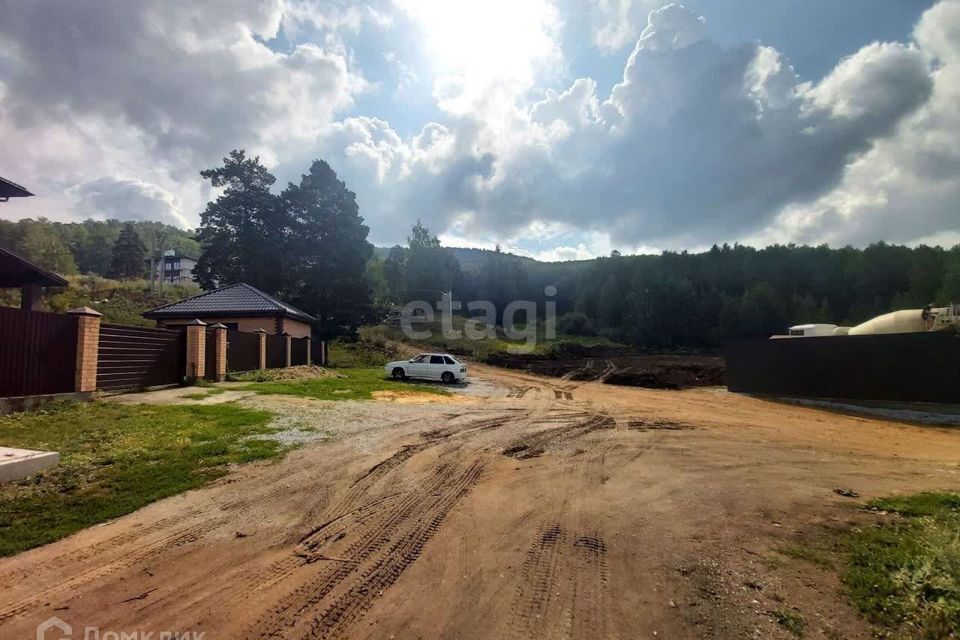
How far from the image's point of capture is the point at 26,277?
49.8 feet

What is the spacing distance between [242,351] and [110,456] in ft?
45.0

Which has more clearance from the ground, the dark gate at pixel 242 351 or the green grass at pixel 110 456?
the dark gate at pixel 242 351

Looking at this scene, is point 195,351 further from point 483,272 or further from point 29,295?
point 483,272

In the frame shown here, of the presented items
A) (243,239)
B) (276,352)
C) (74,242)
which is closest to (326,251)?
(243,239)

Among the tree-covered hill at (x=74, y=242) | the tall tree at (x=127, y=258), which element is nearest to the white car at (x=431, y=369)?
the tree-covered hill at (x=74, y=242)

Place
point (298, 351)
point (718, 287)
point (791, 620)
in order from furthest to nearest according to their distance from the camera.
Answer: point (718, 287), point (298, 351), point (791, 620)

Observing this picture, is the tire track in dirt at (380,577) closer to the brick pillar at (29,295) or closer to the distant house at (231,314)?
the brick pillar at (29,295)

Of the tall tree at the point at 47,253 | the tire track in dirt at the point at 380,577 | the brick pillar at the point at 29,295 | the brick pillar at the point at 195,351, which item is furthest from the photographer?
the tall tree at the point at 47,253

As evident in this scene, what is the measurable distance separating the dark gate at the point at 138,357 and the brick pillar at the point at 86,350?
0.48m

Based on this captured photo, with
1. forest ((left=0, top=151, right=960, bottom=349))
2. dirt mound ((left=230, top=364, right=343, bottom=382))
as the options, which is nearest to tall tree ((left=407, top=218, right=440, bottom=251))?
forest ((left=0, top=151, right=960, bottom=349))

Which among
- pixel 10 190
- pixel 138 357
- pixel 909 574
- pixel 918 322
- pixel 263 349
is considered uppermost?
pixel 10 190

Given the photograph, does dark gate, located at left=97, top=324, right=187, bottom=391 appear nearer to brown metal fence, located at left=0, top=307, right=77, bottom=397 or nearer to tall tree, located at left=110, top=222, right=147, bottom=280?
brown metal fence, located at left=0, top=307, right=77, bottom=397

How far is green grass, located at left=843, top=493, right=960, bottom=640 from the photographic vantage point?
306cm

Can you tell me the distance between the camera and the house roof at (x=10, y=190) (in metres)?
15.0
